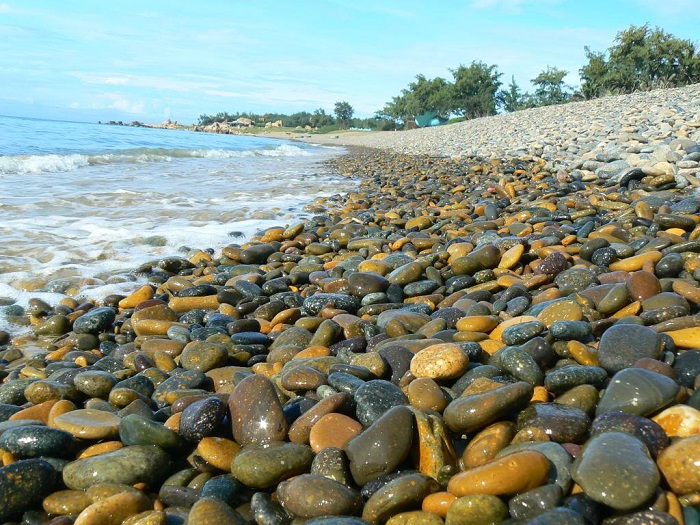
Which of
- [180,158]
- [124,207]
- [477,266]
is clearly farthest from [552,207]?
[180,158]

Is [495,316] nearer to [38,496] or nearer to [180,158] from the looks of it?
[38,496]

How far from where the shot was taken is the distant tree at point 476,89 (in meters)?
52.4

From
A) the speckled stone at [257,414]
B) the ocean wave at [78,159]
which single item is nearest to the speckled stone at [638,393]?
the speckled stone at [257,414]

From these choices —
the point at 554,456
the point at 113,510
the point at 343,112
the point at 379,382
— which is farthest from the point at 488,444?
the point at 343,112

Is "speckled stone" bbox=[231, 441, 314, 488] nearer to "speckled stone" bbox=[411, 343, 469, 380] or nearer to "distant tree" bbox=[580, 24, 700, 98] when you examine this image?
"speckled stone" bbox=[411, 343, 469, 380]

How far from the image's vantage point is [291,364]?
2758 mm

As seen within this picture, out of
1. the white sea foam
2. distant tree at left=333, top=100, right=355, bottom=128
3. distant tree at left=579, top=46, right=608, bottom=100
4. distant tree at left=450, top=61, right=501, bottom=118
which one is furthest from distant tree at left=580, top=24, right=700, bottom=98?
distant tree at left=333, top=100, right=355, bottom=128

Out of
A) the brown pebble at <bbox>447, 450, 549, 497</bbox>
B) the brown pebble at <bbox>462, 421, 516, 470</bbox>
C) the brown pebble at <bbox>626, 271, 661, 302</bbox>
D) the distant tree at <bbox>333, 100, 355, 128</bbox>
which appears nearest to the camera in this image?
the brown pebble at <bbox>447, 450, 549, 497</bbox>

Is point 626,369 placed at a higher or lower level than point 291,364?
higher

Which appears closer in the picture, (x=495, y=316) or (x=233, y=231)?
(x=495, y=316)

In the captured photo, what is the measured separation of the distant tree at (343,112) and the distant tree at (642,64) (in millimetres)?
65981

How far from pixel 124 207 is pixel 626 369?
28.7 feet

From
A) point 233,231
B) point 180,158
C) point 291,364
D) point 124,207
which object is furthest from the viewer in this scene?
point 180,158

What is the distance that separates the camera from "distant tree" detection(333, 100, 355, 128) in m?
95.6
